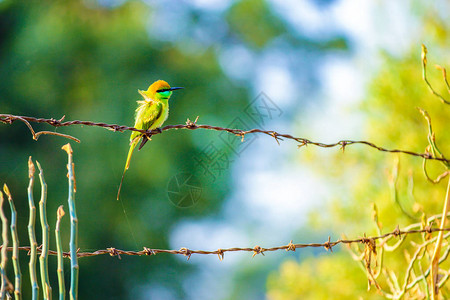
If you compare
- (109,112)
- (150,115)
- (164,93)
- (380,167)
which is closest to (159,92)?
(164,93)

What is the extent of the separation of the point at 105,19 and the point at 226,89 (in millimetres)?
3018

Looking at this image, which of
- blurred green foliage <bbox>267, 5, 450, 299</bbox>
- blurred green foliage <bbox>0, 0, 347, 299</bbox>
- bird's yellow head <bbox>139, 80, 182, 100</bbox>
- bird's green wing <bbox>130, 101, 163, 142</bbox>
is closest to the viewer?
bird's green wing <bbox>130, 101, 163, 142</bbox>

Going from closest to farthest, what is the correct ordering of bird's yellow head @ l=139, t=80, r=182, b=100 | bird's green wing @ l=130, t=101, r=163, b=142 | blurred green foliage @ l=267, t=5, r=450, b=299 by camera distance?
1. bird's green wing @ l=130, t=101, r=163, b=142
2. bird's yellow head @ l=139, t=80, r=182, b=100
3. blurred green foliage @ l=267, t=5, r=450, b=299

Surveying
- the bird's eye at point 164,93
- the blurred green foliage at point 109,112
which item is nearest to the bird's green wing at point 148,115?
the bird's eye at point 164,93

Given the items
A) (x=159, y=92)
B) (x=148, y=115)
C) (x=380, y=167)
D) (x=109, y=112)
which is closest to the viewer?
(x=148, y=115)

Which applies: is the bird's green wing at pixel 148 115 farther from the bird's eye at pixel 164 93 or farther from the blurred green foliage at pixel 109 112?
the blurred green foliage at pixel 109 112

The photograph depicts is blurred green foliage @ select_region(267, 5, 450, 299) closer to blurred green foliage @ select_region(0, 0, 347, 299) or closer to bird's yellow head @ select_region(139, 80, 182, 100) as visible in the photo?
bird's yellow head @ select_region(139, 80, 182, 100)

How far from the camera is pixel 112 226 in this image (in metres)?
10.1

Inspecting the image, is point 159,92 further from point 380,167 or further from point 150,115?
point 380,167

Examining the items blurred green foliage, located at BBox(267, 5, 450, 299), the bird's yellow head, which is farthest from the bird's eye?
blurred green foliage, located at BBox(267, 5, 450, 299)

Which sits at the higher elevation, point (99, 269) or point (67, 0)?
point (67, 0)

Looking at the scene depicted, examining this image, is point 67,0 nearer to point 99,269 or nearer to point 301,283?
point 99,269

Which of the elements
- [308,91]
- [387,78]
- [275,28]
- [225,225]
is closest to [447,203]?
[387,78]

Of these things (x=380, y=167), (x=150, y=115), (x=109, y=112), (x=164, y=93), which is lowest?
(x=150, y=115)
